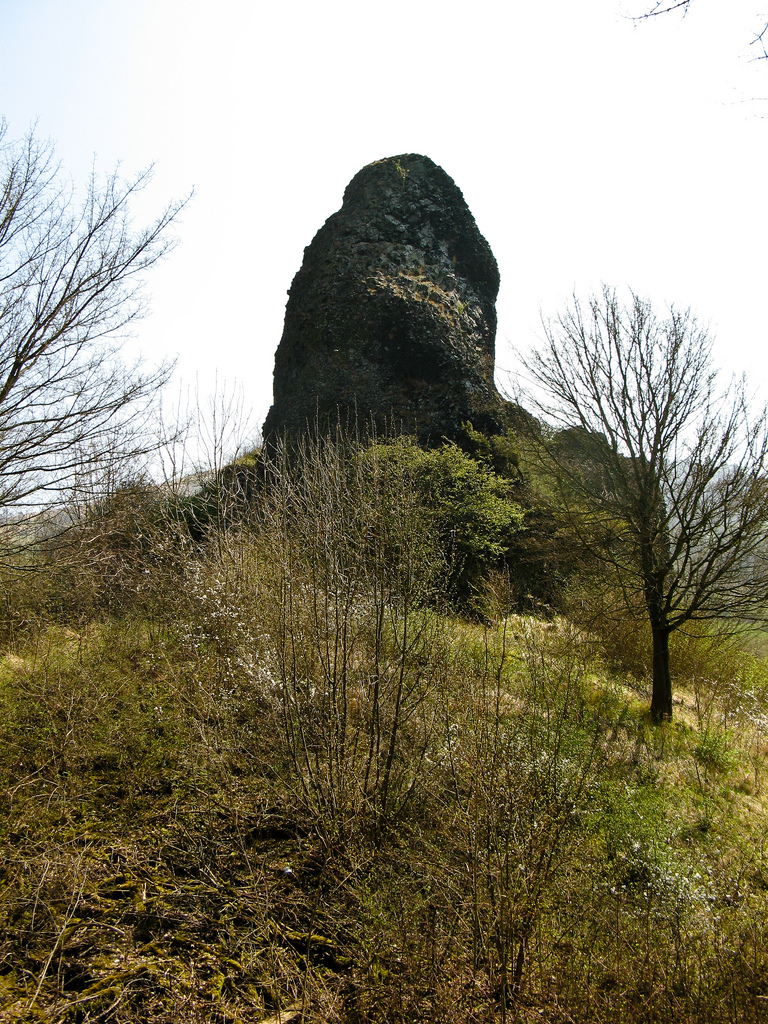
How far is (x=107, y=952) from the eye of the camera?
3490 millimetres

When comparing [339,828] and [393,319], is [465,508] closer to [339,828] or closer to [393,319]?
[393,319]

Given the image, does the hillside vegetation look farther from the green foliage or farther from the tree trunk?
the green foliage

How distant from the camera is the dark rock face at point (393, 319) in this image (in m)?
17.0

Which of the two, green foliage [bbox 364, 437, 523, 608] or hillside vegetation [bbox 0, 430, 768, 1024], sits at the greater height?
green foliage [bbox 364, 437, 523, 608]

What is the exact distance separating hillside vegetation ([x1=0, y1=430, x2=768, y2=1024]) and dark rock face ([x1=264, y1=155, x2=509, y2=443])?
31.6ft

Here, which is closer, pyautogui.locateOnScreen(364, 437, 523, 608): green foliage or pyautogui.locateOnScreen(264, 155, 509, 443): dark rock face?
pyautogui.locateOnScreen(364, 437, 523, 608): green foliage

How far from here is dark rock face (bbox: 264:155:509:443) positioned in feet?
55.7

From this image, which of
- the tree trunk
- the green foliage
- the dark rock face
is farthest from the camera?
the dark rock face

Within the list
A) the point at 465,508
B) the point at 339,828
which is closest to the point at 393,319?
the point at 465,508

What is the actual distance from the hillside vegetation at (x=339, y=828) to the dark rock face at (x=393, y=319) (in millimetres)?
9644

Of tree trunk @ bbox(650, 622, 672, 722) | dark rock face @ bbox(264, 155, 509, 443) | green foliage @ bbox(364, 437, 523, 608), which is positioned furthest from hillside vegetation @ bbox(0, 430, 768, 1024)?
dark rock face @ bbox(264, 155, 509, 443)

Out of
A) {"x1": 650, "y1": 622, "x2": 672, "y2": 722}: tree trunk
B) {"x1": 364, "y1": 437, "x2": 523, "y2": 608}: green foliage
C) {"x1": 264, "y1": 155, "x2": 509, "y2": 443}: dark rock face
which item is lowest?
{"x1": 650, "y1": 622, "x2": 672, "y2": 722}: tree trunk

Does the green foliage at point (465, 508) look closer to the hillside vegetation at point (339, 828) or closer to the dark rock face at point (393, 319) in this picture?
the dark rock face at point (393, 319)

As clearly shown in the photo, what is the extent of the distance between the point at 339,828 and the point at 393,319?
15.5m
